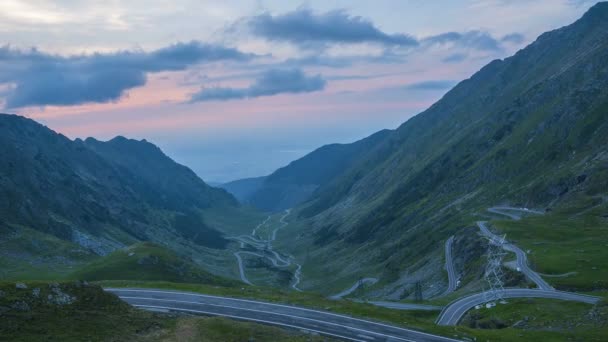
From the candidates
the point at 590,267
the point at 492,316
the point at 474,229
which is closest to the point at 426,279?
the point at 474,229

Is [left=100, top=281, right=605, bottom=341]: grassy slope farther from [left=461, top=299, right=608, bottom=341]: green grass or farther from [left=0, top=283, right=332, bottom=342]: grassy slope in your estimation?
[left=0, top=283, right=332, bottom=342]: grassy slope

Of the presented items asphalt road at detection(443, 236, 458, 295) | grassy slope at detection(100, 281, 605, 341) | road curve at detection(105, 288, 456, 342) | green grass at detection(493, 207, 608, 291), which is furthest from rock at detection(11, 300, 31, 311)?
asphalt road at detection(443, 236, 458, 295)

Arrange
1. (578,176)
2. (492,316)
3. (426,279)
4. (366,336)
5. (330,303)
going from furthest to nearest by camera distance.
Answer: (578,176) < (426,279) < (492,316) < (330,303) < (366,336)

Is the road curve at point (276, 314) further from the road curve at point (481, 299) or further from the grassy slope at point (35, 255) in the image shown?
the grassy slope at point (35, 255)

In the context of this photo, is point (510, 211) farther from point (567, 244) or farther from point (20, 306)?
point (20, 306)

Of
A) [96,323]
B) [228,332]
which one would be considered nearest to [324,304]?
[228,332]

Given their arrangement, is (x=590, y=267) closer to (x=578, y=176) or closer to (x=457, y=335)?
(x=457, y=335)

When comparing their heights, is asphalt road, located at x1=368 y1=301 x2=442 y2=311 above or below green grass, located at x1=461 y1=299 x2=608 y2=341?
below
